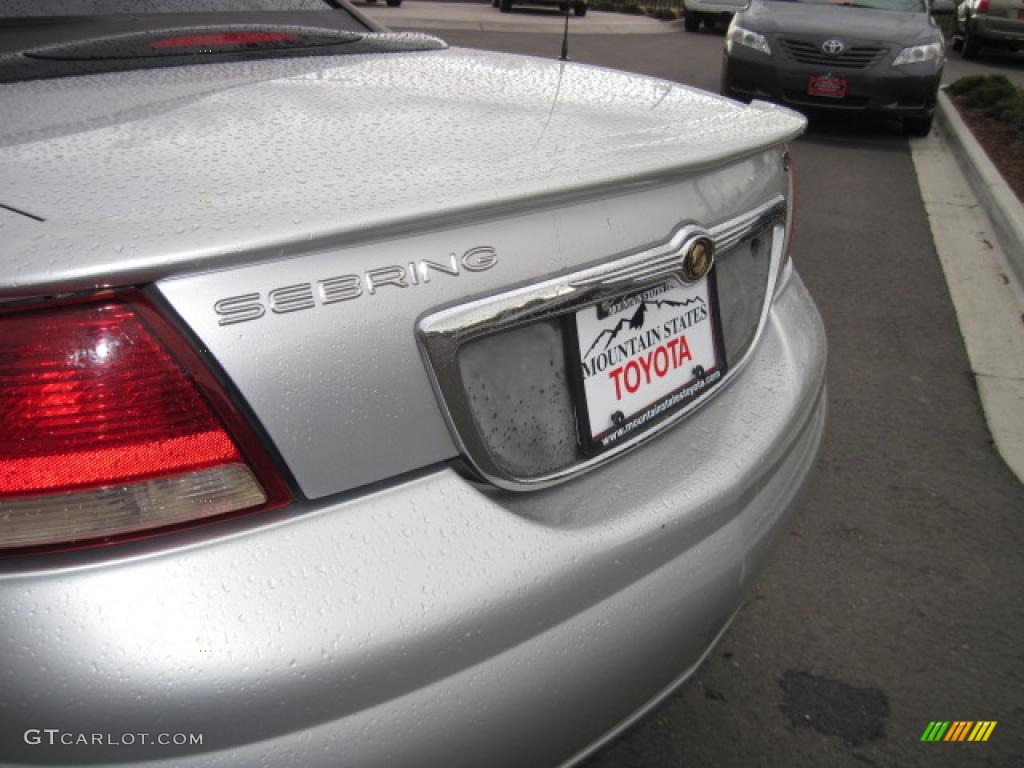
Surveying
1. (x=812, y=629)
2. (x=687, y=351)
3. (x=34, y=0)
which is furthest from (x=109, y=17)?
(x=812, y=629)

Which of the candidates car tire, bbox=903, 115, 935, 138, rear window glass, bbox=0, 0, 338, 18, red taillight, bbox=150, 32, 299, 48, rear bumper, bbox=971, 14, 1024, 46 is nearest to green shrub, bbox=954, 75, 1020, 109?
car tire, bbox=903, 115, 935, 138

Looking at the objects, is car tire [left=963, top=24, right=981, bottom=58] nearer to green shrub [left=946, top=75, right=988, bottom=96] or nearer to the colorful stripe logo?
green shrub [left=946, top=75, right=988, bottom=96]

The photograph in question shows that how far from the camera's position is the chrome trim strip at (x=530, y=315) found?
4.28 feet

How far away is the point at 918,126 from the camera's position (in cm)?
931

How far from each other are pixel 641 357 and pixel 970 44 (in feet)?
63.1

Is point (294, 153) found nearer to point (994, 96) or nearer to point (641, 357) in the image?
point (641, 357)

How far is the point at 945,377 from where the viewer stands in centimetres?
407

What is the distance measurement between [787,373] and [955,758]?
0.93 m

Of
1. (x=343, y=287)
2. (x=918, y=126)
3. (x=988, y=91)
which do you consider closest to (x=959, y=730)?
(x=343, y=287)

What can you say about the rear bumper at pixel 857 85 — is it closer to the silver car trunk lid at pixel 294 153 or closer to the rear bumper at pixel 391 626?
the silver car trunk lid at pixel 294 153

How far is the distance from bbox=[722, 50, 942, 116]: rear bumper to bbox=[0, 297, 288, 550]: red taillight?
8.63 m

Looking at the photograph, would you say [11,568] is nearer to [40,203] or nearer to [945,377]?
[40,203]

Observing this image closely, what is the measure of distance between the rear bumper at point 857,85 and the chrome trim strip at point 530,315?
7.81 m

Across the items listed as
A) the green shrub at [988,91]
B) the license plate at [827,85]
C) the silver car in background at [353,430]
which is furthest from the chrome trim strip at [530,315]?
the green shrub at [988,91]
